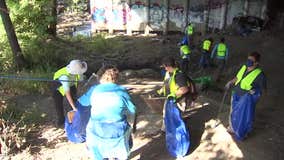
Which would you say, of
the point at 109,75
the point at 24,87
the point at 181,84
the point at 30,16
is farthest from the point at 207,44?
the point at 109,75

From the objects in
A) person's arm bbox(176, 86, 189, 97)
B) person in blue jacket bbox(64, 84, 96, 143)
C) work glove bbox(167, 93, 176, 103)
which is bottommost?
person in blue jacket bbox(64, 84, 96, 143)

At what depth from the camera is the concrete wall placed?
22312 millimetres

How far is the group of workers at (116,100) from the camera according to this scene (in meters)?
4.82

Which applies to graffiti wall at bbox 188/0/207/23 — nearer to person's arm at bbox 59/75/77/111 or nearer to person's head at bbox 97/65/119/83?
person's arm at bbox 59/75/77/111

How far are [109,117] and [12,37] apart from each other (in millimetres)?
8091

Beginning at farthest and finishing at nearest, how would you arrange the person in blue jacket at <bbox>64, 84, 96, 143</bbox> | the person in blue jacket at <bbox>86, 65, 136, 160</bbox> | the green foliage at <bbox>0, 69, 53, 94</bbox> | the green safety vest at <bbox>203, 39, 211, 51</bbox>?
the green safety vest at <bbox>203, 39, 211, 51</bbox> < the green foliage at <bbox>0, 69, 53, 94</bbox> < the person in blue jacket at <bbox>64, 84, 96, 143</bbox> < the person in blue jacket at <bbox>86, 65, 136, 160</bbox>

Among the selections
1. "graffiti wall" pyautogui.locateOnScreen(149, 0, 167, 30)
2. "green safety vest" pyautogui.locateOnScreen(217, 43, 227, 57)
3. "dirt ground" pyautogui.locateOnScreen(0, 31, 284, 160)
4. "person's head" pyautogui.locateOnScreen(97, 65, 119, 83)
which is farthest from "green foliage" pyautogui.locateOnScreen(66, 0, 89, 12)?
"person's head" pyautogui.locateOnScreen(97, 65, 119, 83)

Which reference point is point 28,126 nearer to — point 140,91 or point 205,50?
point 140,91

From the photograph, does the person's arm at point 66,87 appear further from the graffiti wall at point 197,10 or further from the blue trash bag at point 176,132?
the graffiti wall at point 197,10

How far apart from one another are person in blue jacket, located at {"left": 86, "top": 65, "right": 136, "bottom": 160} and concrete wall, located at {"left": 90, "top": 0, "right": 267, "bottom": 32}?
1796 cm

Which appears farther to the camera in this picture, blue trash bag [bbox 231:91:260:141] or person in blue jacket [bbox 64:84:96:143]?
blue trash bag [bbox 231:91:260:141]

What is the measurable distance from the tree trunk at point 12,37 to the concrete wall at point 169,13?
1111cm

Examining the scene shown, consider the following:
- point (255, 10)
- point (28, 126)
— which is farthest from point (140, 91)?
point (255, 10)

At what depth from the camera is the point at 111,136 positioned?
4922mm
